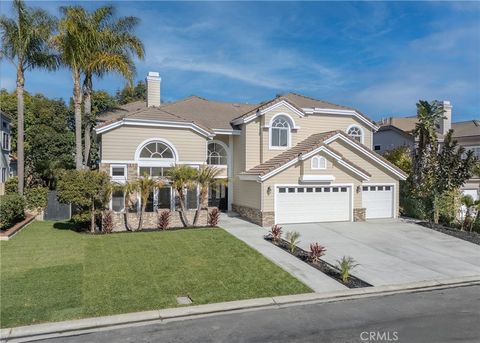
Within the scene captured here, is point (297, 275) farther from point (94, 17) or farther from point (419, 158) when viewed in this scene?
point (94, 17)

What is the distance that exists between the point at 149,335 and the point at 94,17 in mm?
17969

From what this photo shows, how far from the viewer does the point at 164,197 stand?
1861 cm

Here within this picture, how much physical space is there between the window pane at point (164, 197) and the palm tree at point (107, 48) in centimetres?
556

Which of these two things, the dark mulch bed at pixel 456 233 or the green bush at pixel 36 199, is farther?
the green bush at pixel 36 199

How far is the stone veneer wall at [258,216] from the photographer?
723 inches

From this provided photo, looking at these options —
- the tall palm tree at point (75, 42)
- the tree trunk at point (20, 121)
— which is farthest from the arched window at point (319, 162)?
the tree trunk at point (20, 121)

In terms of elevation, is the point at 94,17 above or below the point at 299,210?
above

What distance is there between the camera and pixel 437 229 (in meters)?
18.4

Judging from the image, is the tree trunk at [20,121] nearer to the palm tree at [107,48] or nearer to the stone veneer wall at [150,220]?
the palm tree at [107,48]

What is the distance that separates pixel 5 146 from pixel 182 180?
54.4 ft

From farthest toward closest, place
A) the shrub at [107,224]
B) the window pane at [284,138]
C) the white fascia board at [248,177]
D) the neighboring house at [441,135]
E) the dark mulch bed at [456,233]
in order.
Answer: the neighboring house at [441,135] < the window pane at [284,138] < the white fascia board at [248,177] < the dark mulch bed at [456,233] < the shrub at [107,224]

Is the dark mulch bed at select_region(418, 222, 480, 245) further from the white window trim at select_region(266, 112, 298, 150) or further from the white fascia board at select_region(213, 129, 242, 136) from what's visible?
the white fascia board at select_region(213, 129, 242, 136)

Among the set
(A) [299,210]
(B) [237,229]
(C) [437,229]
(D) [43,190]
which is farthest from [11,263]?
(C) [437,229]

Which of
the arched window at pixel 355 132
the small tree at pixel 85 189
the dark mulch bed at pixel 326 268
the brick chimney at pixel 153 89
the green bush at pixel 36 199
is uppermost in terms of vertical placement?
the brick chimney at pixel 153 89
